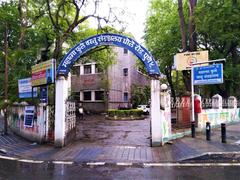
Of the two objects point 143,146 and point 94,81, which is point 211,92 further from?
point 143,146

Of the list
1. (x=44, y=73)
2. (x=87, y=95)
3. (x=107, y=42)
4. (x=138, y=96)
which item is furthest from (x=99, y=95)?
(x=107, y=42)

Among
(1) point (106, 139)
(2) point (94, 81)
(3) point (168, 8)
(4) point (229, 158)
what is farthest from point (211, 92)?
(4) point (229, 158)

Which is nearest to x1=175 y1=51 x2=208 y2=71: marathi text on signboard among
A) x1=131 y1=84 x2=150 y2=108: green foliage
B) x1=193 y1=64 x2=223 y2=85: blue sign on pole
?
→ x1=193 y1=64 x2=223 y2=85: blue sign on pole

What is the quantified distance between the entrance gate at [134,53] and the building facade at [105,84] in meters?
25.3

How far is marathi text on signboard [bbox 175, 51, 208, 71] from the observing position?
19328 mm

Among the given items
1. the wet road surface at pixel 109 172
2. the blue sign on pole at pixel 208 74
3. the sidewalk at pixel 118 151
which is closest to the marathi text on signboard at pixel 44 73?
the sidewalk at pixel 118 151

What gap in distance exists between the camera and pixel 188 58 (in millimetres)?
19516

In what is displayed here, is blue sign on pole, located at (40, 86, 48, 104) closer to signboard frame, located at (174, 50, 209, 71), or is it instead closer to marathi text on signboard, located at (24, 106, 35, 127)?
marathi text on signboard, located at (24, 106, 35, 127)

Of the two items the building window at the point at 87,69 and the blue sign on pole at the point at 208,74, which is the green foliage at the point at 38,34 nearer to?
the building window at the point at 87,69

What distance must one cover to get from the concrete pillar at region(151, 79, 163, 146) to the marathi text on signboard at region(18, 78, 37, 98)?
6.70 meters

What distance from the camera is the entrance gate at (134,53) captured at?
14.1m

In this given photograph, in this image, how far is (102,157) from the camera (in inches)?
469

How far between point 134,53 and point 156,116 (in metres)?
2.83

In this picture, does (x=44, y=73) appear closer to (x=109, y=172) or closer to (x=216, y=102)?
(x=109, y=172)
